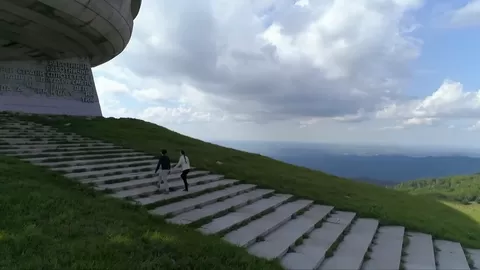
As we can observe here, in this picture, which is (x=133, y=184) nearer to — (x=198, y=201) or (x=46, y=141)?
(x=198, y=201)

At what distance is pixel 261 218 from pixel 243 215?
43 centimetres

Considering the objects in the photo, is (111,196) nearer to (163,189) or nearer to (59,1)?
(163,189)

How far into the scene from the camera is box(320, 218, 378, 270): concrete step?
5718mm

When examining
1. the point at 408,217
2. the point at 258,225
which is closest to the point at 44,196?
the point at 258,225

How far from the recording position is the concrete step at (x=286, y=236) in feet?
18.4

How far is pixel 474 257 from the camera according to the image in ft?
25.6

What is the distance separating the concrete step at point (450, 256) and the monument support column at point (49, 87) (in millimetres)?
17974

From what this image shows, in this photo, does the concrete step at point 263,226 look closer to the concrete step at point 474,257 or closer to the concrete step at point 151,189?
the concrete step at point 151,189

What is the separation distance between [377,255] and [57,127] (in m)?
14.0

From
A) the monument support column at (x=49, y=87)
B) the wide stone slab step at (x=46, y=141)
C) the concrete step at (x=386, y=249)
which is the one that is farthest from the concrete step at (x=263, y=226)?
the monument support column at (x=49, y=87)

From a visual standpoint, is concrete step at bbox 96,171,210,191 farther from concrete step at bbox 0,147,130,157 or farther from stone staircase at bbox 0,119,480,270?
concrete step at bbox 0,147,130,157

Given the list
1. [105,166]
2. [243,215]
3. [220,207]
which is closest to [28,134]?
[105,166]

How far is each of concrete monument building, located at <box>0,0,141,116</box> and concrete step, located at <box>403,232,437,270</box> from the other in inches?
575

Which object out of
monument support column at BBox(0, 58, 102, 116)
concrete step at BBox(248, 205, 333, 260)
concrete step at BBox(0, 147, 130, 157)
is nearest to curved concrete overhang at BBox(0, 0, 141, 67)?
monument support column at BBox(0, 58, 102, 116)
